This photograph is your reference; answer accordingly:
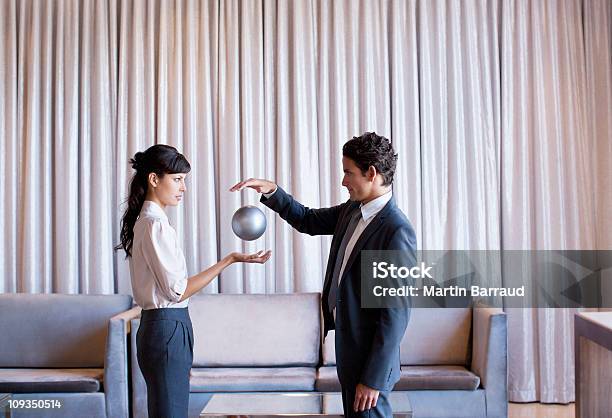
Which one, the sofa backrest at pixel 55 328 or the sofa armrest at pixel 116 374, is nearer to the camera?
the sofa armrest at pixel 116 374

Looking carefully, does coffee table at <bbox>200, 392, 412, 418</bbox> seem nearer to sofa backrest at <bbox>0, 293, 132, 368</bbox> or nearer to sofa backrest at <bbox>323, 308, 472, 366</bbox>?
sofa backrest at <bbox>323, 308, 472, 366</bbox>

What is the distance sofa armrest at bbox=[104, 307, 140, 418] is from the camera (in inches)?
159

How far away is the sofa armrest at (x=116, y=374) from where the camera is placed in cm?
404

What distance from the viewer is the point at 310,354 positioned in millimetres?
4398

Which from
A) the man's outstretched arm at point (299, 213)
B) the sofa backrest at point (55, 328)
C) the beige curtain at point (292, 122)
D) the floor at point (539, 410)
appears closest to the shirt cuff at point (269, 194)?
the man's outstretched arm at point (299, 213)

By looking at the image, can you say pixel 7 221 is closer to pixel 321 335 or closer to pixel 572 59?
pixel 321 335

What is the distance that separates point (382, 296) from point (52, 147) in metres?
3.00

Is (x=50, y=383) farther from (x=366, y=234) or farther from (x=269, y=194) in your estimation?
(x=366, y=234)

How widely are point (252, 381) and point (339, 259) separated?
1676 mm

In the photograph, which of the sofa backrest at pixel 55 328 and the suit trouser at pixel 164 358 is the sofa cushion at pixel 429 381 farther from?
the suit trouser at pixel 164 358

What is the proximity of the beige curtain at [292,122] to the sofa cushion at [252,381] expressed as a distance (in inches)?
27.5

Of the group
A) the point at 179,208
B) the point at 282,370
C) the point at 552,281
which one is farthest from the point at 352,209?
the point at 552,281

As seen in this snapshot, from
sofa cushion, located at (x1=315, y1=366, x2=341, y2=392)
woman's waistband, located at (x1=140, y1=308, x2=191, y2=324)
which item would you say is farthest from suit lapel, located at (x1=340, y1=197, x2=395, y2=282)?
sofa cushion, located at (x1=315, y1=366, x2=341, y2=392)

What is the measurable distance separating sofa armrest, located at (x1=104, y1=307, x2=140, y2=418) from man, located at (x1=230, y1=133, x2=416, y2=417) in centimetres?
175
